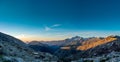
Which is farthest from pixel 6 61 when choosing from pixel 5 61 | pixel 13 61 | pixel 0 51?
pixel 0 51

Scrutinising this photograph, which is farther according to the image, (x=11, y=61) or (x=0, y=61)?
(x=11, y=61)

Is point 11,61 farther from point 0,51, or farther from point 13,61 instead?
point 0,51

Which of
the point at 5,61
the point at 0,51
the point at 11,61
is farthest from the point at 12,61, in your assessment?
the point at 0,51

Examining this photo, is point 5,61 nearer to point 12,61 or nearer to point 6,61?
point 6,61

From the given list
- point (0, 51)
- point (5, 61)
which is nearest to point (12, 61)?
point (5, 61)

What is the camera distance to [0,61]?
7500cm

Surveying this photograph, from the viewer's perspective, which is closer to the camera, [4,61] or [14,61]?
[4,61]

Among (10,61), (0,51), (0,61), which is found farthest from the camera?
(0,51)

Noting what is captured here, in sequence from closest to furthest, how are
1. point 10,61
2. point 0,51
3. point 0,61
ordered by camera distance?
point 0,61, point 10,61, point 0,51

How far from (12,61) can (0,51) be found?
53857 mm

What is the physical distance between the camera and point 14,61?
83438 mm

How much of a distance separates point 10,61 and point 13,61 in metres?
1.88

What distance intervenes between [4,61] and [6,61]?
1.54 meters

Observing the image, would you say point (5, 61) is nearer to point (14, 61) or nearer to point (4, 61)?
point (4, 61)
